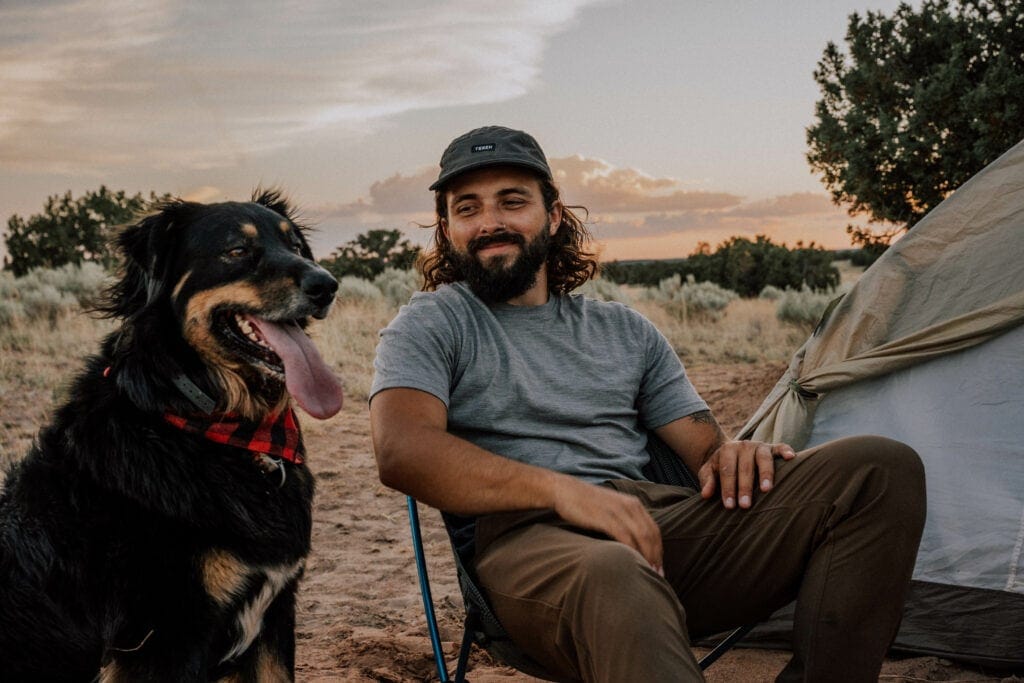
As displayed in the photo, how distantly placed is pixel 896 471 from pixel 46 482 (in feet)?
7.39

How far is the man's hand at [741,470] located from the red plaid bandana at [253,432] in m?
1.23

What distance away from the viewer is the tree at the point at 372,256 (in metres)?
21.9

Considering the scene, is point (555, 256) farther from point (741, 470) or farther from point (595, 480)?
point (741, 470)

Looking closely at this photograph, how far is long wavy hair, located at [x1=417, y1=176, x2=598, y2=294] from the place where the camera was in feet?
10.7

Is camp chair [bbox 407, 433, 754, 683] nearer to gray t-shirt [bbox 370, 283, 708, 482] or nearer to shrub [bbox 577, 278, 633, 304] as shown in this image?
gray t-shirt [bbox 370, 283, 708, 482]

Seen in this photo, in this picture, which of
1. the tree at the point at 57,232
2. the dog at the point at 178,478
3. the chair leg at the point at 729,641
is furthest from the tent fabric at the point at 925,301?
the tree at the point at 57,232

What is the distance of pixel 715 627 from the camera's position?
2658mm

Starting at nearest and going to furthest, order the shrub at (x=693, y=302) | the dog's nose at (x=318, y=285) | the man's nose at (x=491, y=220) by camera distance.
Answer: the dog's nose at (x=318, y=285) → the man's nose at (x=491, y=220) → the shrub at (x=693, y=302)

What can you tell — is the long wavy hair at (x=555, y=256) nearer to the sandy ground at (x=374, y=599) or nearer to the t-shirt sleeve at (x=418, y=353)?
the t-shirt sleeve at (x=418, y=353)

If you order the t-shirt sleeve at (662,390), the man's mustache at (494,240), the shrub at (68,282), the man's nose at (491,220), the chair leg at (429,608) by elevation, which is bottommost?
the chair leg at (429,608)

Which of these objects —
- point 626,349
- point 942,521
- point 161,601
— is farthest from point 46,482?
point 942,521

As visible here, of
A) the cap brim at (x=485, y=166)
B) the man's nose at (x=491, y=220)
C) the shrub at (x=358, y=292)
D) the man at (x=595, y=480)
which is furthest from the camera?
the shrub at (x=358, y=292)

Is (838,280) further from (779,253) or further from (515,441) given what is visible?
(515,441)

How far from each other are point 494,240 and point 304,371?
762mm
